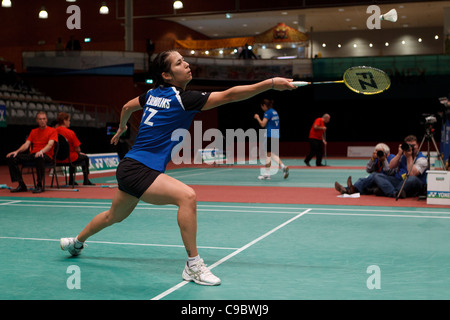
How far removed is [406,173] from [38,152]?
608 cm

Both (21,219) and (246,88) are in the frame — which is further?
(21,219)

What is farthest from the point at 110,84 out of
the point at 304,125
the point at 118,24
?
the point at 304,125

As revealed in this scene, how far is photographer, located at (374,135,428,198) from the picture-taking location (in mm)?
8446

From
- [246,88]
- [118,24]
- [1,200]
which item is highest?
[118,24]

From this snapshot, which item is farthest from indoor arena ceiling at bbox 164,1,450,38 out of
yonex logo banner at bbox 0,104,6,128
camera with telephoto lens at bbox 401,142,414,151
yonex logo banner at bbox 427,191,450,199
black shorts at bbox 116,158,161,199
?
black shorts at bbox 116,158,161,199

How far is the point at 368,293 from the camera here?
139 inches

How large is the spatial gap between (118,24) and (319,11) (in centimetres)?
1035

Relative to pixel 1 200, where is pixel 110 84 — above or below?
above

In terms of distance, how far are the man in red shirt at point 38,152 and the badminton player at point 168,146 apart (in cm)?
604

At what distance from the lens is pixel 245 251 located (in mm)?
4961
